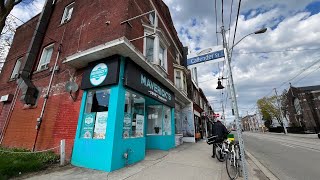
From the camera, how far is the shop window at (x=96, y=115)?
6.29 metres

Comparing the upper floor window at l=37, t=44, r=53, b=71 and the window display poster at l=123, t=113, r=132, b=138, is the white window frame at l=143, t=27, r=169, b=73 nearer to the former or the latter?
the window display poster at l=123, t=113, r=132, b=138

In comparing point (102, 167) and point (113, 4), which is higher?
point (113, 4)

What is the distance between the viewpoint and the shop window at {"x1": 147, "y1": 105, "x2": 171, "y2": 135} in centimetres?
1069

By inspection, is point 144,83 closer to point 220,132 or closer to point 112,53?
point 112,53

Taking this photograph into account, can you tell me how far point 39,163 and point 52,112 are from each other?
121 inches

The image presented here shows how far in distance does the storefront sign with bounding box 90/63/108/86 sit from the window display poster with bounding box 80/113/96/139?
1.37 metres

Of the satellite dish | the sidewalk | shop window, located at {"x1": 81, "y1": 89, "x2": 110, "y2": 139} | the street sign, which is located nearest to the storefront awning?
the satellite dish

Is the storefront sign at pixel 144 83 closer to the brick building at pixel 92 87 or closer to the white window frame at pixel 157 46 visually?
the brick building at pixel 92 87

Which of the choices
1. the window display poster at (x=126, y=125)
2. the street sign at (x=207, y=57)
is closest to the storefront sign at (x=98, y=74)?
the window display poster at (x=126, y=125)

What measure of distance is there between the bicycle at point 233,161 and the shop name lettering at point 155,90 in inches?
176

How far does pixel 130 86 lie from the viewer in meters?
6.70

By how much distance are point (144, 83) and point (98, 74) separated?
214cm

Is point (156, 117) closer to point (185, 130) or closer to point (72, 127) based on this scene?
point (72, 127)

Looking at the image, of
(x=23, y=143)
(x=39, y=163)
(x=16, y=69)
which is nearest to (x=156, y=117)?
(x=39, y=163)
